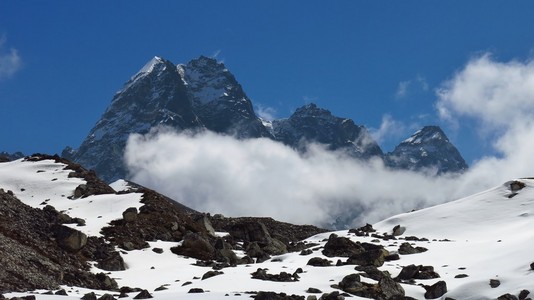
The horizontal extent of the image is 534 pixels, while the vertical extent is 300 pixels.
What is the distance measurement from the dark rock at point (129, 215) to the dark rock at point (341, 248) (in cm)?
1938

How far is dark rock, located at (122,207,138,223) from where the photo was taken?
2539 inches

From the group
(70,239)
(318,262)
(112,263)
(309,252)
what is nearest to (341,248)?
(309,252)

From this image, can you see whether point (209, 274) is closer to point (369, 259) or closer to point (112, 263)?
point (112, 263)

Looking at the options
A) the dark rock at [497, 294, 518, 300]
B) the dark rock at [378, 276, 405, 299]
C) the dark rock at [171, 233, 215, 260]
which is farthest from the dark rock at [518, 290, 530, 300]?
the dark rock at [171, 233, 215, 260]

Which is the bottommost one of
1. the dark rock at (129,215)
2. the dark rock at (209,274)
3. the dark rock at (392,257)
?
the dark rock at (209,274)

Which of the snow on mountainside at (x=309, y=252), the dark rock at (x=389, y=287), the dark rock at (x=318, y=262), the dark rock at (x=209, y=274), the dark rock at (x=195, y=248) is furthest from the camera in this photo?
the dark rock at (x=195, y=248)

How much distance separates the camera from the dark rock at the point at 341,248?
58.6 metres

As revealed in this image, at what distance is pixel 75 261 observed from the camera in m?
49.2

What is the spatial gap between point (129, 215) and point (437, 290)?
3373 cm

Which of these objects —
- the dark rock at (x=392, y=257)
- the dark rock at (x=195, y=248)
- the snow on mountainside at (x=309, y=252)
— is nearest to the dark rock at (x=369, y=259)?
the snow on mountainside at (x=309, y=252)

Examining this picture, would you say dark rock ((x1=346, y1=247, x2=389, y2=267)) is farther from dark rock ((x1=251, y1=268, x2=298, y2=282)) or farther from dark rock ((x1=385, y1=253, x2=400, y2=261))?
dark rock ((x1=251, y1=268, x2=298, y2=282))

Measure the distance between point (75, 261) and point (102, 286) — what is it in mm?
6189

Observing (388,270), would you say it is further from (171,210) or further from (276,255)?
(171,210)

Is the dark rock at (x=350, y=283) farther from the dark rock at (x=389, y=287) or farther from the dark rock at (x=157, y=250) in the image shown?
the dark rock at (x=157, y=250)
